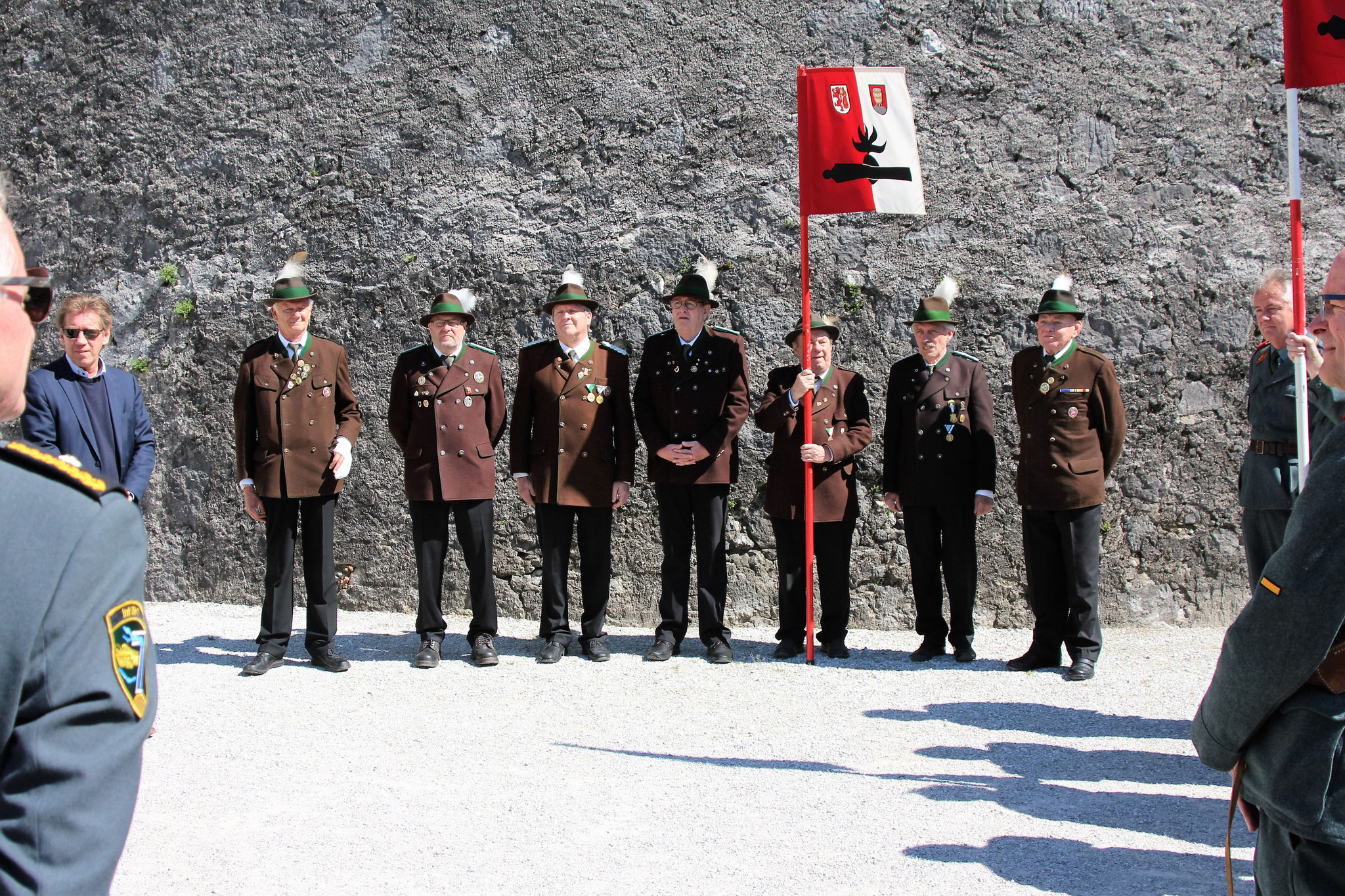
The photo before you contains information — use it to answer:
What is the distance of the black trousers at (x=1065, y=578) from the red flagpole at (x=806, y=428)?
1.12 m

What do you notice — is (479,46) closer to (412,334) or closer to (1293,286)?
(412,334)

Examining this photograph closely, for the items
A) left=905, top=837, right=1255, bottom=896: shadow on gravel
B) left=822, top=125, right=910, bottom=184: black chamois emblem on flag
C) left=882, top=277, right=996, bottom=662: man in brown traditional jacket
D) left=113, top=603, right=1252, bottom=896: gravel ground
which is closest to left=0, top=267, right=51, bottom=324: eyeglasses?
left=113, top=603, right=1252, bottom=896: gravel ground

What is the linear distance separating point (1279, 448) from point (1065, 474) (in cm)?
102

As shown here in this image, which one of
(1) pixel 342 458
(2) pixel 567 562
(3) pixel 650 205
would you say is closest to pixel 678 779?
(2) pixel 567 562

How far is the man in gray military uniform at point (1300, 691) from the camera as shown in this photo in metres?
1.26

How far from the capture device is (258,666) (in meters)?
4.86

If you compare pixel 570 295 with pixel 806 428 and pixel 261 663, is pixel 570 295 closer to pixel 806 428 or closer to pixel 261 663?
pixel 806 428

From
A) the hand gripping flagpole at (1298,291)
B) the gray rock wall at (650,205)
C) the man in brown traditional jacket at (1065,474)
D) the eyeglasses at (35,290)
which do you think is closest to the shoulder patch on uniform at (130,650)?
the eyeglasses at (35,290)

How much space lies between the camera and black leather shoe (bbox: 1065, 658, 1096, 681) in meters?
4.80

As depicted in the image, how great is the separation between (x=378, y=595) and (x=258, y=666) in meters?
1.54

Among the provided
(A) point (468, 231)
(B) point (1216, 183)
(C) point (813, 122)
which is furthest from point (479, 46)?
(B) point (1216, 183)

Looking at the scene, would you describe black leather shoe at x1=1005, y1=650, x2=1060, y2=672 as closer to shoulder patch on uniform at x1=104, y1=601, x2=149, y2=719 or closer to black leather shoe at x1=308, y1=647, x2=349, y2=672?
black leather shoe at x1=308, y1=647, x2=349, y2=672

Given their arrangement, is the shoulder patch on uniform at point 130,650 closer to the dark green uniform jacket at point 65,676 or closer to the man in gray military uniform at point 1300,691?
the dark green uniform jacket at point 65,676

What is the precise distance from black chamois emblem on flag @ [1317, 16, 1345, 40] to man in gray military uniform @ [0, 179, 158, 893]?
4488mm
